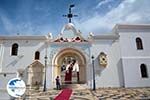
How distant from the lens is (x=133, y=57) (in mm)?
18781

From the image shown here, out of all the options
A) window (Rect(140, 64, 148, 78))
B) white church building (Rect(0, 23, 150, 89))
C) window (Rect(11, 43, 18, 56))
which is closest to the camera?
white church building (Rect(0, 23, 150, 89))

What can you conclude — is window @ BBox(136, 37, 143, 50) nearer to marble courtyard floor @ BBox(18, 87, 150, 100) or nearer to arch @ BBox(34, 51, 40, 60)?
marble courtyard floor @ BBox(18, 87, 150, 100)

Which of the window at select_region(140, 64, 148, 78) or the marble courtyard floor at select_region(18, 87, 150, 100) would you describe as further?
the window at select_region(140, 64, 148, 78)

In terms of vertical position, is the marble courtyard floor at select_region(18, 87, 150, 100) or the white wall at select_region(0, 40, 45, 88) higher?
the white wall at select_region(0, 40, 45, 88)

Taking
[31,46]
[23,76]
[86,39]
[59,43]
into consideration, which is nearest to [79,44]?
[86,39]

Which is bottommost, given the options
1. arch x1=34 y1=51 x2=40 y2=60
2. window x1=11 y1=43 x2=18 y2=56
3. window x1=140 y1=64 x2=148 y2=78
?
window x1=140 y1=64 x2=148 y2=78

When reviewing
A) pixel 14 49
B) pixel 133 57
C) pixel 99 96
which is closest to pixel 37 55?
pixel 14 49

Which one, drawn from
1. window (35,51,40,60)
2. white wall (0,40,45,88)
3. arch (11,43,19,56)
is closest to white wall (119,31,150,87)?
white wall (0,40,45,88)

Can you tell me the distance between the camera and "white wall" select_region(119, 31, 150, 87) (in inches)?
715

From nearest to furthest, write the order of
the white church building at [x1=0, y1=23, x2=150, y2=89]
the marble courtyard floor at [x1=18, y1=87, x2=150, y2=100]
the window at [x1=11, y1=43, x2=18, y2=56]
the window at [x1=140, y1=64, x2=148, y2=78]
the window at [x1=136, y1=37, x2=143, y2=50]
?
the marble courtyard floor at [x1=18, y1=87, x2=150, y2=100]
the white church building at [x1=0, y1=23, x2=150, y2=89]
the window at [x1=140, y1=64, x2=148, y2=78]
the window at [x1=11, y1=43, x2=18, y2=56]
the window at [x1=136, y1=37, x2=143, y2=50]

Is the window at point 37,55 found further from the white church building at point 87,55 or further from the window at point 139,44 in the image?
the window at point 139,44

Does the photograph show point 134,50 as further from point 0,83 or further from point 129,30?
point 0,83

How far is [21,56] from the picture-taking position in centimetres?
1847

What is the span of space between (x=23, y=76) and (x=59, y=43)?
5162mm
